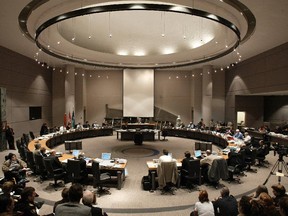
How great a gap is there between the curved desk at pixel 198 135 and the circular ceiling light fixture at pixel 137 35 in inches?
195

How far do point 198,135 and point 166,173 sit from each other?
9.82 meters

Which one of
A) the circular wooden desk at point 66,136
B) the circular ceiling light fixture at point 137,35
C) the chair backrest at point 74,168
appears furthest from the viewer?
the circular wooden desk at point 66,136

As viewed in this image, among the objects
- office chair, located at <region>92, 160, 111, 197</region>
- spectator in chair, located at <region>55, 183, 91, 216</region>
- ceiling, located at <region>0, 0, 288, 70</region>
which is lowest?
office chair, located at <region>92, 160, 111, 197</region>

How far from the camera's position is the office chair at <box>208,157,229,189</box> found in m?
6.98

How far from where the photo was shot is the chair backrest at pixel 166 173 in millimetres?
6661

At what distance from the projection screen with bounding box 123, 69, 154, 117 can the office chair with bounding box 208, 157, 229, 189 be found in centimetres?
1317

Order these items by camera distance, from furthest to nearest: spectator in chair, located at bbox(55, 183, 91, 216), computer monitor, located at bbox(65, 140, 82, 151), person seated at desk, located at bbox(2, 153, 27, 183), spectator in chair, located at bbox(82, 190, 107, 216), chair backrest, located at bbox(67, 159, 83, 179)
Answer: computer monitor, located at bbox(65, 140, 82, 151) < chair backrest, located at bbox(67, 159, 83, 179) < person seated at desk, located at bbox(2, 153, 27, 183) < spectator in chair, located at bbox(82, 190, 107, 216) < spectator in chair, located at bbox(55, 183, 91, 216)

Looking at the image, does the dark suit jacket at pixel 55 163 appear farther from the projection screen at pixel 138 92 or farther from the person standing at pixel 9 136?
the projection screen at pixel 138 92

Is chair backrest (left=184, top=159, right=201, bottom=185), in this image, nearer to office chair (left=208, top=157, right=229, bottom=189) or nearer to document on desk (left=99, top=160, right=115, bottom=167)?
office chair (left=208, top=157, right=229, bottom=189)

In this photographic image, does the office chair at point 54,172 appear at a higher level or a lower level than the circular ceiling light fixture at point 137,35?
lower

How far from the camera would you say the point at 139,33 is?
12664 millimetres

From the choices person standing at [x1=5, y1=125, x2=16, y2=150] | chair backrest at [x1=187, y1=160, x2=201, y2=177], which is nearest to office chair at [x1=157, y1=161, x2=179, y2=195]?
chair backrest at [x1=187, y1=160, x2=201, y2=177]

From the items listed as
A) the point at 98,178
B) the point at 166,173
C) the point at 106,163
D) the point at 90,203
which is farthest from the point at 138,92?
the point at 90,203

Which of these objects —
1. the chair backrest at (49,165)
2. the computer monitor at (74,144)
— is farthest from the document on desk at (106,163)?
the computer monitor at (74,144)
